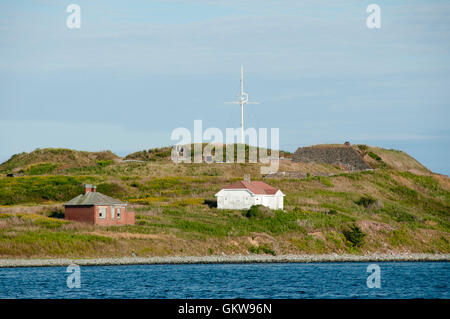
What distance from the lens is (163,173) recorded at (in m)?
112

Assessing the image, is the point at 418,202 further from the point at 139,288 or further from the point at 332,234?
the point at 139,288

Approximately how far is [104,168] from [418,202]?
171 ft

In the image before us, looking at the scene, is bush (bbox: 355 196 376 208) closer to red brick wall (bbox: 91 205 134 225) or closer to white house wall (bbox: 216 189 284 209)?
white house wall (bbox: 216 189 284 209)

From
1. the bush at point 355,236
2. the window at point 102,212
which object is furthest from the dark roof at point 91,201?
the bush at point 355,236

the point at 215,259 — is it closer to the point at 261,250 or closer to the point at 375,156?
the point at 261,250

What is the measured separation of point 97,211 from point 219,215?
45.0 feet

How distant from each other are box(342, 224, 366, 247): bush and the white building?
Answer: 981 centimetres

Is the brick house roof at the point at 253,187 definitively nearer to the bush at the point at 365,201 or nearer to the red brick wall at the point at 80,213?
the bush at the point at 365,201

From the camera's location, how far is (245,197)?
75.9 m

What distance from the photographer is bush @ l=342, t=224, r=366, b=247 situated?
6912 centimetres

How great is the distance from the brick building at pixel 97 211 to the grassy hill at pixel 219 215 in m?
1.78

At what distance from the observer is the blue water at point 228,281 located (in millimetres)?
38094

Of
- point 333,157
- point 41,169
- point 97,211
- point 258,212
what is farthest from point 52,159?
point 97,211
